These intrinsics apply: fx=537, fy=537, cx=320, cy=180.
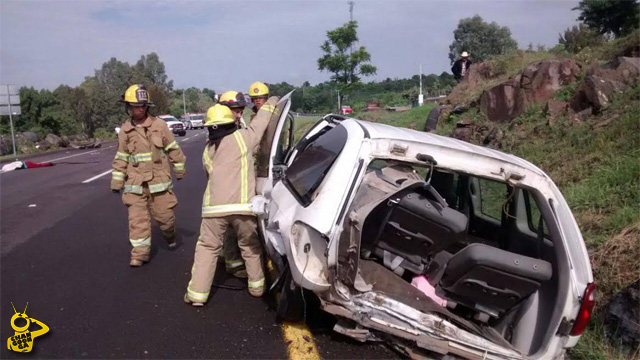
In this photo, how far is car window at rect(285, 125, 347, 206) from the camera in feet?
11.1

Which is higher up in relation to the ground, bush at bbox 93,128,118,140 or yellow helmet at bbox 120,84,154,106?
yellow helmet at bbox 120,84,154,106

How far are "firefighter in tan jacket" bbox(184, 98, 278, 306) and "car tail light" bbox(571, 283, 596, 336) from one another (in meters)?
2.50

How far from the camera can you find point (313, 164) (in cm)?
377

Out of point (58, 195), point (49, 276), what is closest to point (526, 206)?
point (49, 276)

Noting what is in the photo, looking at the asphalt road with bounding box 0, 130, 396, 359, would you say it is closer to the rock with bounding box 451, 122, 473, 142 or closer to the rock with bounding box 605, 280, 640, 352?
the rock with bounding box 605, 280, 640, 352

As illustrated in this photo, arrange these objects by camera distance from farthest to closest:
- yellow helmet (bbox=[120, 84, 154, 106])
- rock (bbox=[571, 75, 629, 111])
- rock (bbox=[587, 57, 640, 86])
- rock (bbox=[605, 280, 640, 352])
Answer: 1. rock (bbox=[587, 57, 640, 86])
2. rock (bbox=[571, 75, 629, 111])
3. yellow helmet (bbox=[120, 84, 154, 106])
4. rock (bbox=[605, 280, 640, 352])

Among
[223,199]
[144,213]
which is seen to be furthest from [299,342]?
[144,213]

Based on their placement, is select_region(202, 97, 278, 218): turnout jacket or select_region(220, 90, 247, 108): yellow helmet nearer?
select_region(202, 97, 278, 218): turnout jacket

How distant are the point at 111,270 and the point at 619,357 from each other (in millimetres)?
4553

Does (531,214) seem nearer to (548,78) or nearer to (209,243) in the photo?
(209,243)

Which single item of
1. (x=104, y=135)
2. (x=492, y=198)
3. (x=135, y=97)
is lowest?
(x=104, y=135)

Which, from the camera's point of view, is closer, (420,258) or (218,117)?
(420,258)

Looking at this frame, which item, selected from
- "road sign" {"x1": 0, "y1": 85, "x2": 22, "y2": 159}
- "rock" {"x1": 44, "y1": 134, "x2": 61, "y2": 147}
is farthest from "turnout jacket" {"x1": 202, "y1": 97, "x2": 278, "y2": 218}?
"rock" {"x1": 44, "y1": 134, "x2": 61, "y2": 147}

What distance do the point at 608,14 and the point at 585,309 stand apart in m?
22.8
